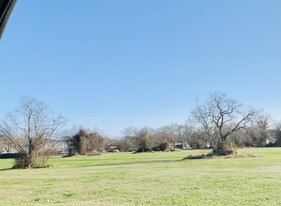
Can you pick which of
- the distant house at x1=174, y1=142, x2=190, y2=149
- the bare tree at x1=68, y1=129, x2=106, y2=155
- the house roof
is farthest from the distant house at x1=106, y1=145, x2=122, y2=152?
the house roof

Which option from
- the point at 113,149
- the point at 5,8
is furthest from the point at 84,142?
the point at 5,8

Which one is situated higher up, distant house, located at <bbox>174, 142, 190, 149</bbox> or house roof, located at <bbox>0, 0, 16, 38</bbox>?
distant house, located at <bbox>174, 142, 190, 149</bbox>

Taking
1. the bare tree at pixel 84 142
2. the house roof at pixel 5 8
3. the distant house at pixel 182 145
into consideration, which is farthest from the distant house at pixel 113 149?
the house roof at pixel 5 8

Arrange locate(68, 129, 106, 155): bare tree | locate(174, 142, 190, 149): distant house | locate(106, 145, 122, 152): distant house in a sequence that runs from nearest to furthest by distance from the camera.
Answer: locate(68, 129, 106, 155): bare tree < locate(106, 145, 122, 152): distant house < locate(174, 142, 190, 149): distant house

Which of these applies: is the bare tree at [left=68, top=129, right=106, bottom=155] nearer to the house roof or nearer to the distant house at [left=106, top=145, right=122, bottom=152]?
the distant house at [left=106, top=145, right=122, bottom=152]

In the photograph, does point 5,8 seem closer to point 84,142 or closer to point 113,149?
point 84,142

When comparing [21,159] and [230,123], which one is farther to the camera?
[230,123]

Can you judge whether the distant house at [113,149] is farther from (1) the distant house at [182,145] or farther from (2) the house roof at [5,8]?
(2) the house roof at [5,8]

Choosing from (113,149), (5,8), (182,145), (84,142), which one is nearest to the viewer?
(5,8)

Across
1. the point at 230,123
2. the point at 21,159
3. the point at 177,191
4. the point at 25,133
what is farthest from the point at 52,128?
the point at 177,191

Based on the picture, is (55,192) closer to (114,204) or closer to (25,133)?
(114,204)

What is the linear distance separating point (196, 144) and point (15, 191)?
46447 millimetres

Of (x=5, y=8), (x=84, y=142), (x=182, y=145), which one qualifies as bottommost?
(x=5, y=8)

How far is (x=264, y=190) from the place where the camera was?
994 centimetres
